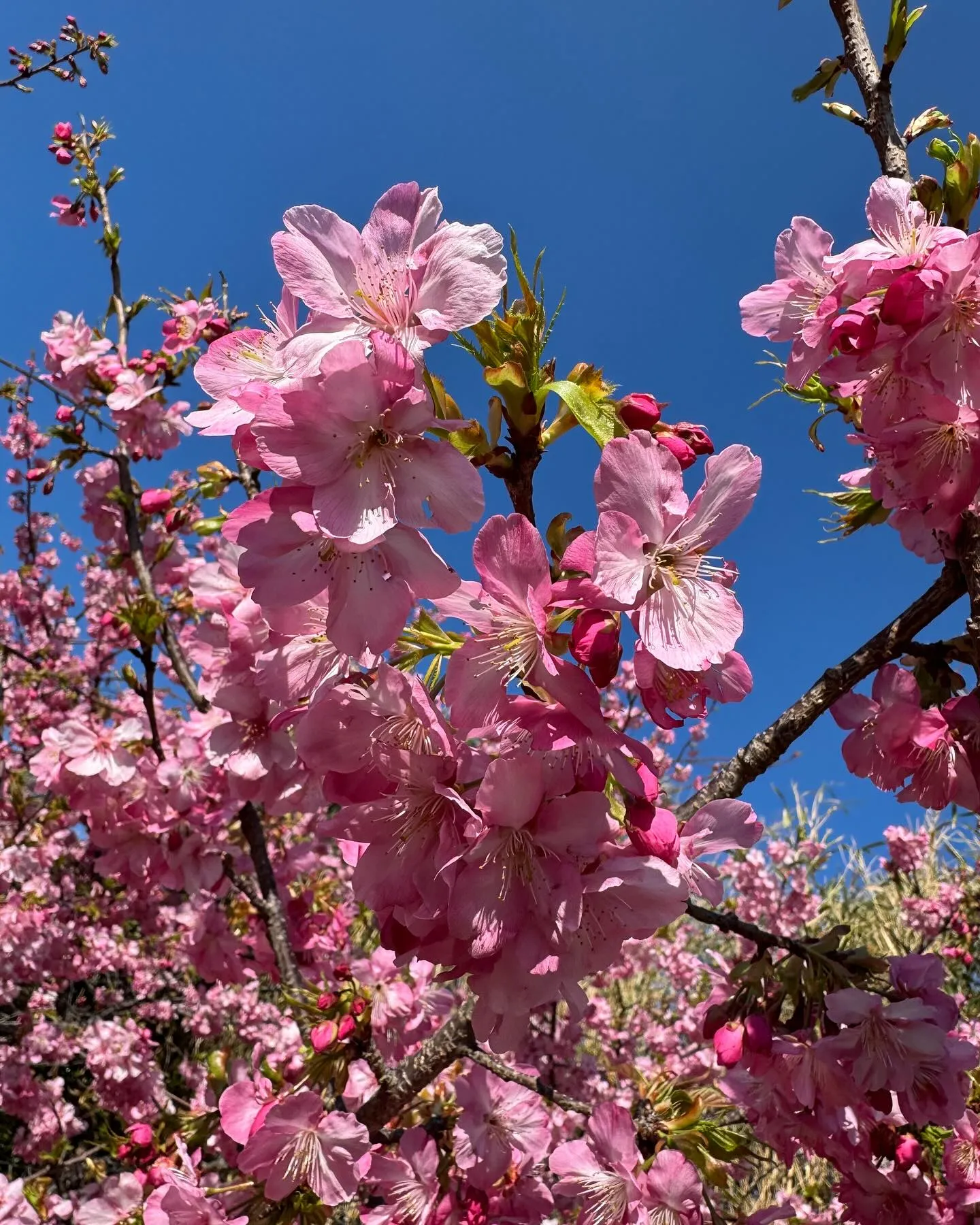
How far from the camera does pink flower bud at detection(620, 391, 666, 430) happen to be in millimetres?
1102

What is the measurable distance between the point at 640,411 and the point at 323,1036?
1.70 m

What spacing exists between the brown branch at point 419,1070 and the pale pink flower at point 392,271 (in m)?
1.59

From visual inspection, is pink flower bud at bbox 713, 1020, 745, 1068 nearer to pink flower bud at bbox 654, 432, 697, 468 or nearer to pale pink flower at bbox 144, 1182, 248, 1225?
pale pink flower at bbox 144, 1182, 248, 1225

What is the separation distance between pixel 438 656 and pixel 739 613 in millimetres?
458

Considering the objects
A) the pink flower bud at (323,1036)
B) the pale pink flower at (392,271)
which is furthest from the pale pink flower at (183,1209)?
the pale pink flower at (392,271)

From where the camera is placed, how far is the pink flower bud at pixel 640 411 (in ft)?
3.61

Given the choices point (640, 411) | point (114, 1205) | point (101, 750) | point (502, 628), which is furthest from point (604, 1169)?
point (101, 750)

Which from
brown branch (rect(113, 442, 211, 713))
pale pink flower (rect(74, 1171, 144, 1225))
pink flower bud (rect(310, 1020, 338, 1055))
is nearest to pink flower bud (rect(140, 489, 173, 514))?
brown branch (rect(113, 442, 211, 713))

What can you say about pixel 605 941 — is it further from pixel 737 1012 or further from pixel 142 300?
pixel 142 300

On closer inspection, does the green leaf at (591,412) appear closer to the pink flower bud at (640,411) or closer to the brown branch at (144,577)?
the pink flower bud at (640,411)

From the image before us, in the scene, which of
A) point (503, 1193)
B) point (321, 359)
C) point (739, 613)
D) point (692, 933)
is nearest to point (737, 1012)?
point (503, 1193)

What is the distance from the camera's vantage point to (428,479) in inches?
40.5

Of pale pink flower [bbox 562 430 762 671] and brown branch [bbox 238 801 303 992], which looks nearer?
pale pink flower [bbox 562 430 762 671]

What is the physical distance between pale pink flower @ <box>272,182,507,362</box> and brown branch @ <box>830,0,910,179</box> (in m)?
1.17
